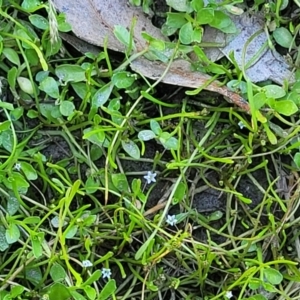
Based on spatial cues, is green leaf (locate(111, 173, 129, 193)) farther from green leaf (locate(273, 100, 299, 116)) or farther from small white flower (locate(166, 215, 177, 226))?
green leaf (locate(273, 100, 299, 116))

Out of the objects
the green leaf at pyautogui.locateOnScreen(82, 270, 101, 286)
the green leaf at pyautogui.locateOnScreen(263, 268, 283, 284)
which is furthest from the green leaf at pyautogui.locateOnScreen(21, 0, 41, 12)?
the green leaf at pyautogui.locateOnScreen(263, 268, 283, 284)

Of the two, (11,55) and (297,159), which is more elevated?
(11,55)

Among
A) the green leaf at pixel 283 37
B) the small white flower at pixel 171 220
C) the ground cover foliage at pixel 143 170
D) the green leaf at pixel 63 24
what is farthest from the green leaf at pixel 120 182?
the green leaf at pixel 283 37

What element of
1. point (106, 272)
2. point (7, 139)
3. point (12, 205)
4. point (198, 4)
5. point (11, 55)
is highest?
point (198, 4)

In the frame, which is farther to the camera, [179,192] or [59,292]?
[179,192]

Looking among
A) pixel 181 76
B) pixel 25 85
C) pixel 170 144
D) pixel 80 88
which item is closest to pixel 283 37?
pixel 181 76

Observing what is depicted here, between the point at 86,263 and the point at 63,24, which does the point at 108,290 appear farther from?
the point at 63,24

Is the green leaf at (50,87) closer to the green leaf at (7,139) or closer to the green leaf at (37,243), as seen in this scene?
the green leaf at (7,139)
